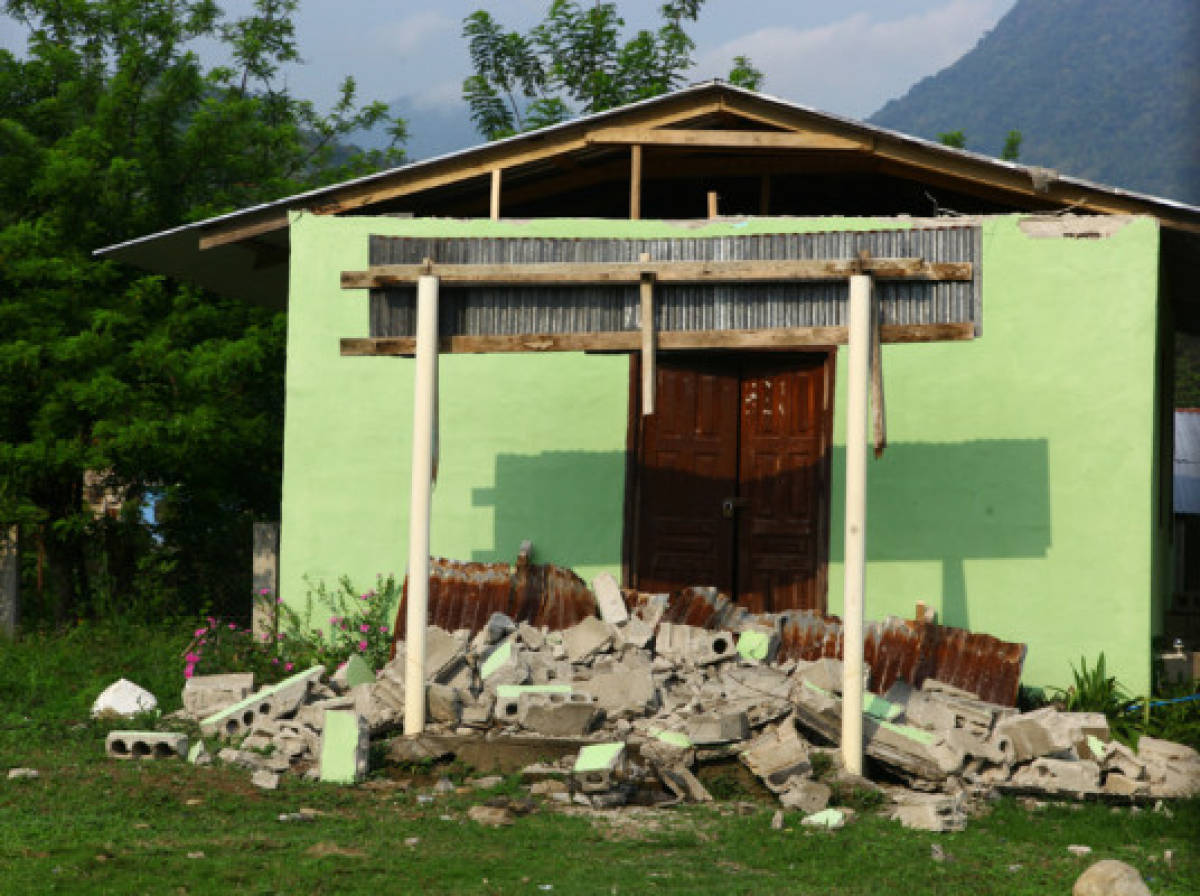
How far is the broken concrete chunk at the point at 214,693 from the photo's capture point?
957 cm

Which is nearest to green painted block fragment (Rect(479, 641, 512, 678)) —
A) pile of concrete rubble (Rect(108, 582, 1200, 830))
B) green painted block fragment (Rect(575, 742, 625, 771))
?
pile of concrete rubble (Rect(108, 582, 1200, 830))

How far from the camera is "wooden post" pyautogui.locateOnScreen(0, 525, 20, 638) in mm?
12305

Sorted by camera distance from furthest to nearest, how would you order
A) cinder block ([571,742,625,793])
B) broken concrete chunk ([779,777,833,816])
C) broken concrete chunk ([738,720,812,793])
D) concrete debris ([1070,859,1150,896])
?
broken concrete chunk ([738,720,812,793])
cinder block ([571,742,625,793])
broken concrete chunk ([779,777,833,816])
concrete debris ([1070,859,1150,896])

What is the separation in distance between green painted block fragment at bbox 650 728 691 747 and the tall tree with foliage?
233 inches

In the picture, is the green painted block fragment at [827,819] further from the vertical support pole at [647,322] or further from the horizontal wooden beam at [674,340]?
the horizontal wooden beam at [674,340]

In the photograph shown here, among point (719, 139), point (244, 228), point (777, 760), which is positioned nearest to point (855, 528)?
point (777, 760)

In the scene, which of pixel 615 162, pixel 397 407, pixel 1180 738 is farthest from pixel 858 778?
pixel 615 162

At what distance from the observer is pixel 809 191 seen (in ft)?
39.9

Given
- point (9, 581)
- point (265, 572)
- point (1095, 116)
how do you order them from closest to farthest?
point (265, 572), point (9, 581), point (1095, 116)

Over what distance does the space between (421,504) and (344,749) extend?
5.34ft

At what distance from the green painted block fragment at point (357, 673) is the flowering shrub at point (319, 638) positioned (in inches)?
30.3

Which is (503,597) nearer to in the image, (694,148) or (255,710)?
(255,710)

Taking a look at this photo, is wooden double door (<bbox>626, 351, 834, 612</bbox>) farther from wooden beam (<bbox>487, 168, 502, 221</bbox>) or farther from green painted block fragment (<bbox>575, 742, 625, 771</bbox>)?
green painted block fragment (<bbox>575, 742, 625, 771</bbox>)

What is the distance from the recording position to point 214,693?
9.65 metres
